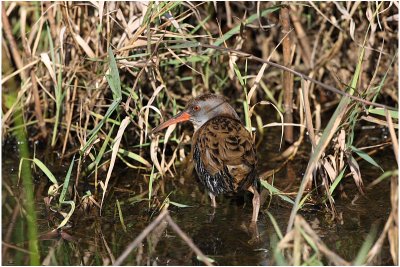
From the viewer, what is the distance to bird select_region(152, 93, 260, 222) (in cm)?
445

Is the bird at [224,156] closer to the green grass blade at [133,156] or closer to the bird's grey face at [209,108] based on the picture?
the bird's grey face at [209,108]

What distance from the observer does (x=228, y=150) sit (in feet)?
14.8

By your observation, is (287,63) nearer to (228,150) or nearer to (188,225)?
(228,150)

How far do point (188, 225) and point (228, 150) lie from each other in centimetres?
48

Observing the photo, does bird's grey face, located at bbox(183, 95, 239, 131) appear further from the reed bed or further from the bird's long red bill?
the reed bed

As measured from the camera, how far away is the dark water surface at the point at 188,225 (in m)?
3.90

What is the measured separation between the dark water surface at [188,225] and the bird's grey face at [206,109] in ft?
1.34

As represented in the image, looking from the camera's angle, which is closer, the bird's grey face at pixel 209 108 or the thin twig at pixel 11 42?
the bird's grey face at pixel 209 108

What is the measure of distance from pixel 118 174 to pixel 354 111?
1.70 m

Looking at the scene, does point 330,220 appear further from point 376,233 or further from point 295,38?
point 295,38

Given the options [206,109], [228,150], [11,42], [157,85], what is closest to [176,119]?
[206,109]

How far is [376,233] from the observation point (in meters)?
4.16

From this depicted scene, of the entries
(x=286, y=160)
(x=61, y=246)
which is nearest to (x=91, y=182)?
(x=61, y=246)

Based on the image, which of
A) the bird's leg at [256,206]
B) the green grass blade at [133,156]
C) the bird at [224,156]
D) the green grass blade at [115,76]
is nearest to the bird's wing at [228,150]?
the bird at [224,156]
